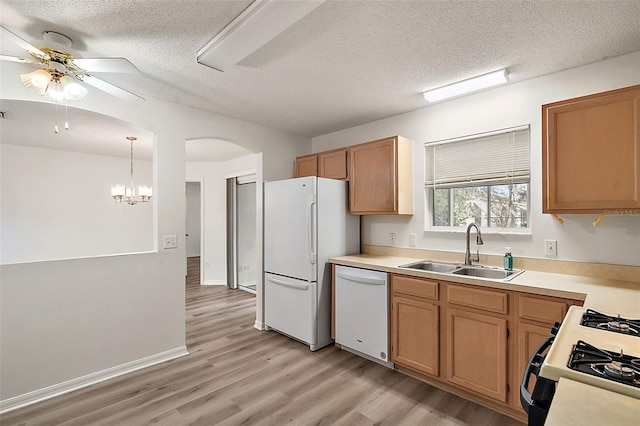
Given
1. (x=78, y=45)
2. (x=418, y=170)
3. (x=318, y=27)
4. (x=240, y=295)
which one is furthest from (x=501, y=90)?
(x=240, y=295)

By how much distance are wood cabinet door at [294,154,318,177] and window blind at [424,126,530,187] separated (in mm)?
1342

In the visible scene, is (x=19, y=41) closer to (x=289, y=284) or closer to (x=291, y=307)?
(x=289, y=284)

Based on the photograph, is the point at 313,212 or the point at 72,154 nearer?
the point at 313,212

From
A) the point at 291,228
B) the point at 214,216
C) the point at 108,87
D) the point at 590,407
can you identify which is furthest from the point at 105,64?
the point at 214,216

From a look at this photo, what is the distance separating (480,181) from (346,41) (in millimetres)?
1753

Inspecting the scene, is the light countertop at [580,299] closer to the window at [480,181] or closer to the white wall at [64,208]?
the window at [480,181]

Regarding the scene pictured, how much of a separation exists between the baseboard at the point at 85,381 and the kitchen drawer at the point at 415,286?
217 cm

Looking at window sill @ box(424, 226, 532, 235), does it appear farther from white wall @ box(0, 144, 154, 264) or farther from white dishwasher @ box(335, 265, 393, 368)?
white wall @ box(0, 144, 154, 264)

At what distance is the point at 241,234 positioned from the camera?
5.69 m

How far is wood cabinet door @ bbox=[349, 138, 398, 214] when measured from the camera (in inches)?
121

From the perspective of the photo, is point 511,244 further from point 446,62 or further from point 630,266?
point 446,62

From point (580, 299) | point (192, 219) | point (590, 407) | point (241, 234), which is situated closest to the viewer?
point (590, 407)

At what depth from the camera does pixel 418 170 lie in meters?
3.20

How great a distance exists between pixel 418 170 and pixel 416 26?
1609 millimetres
